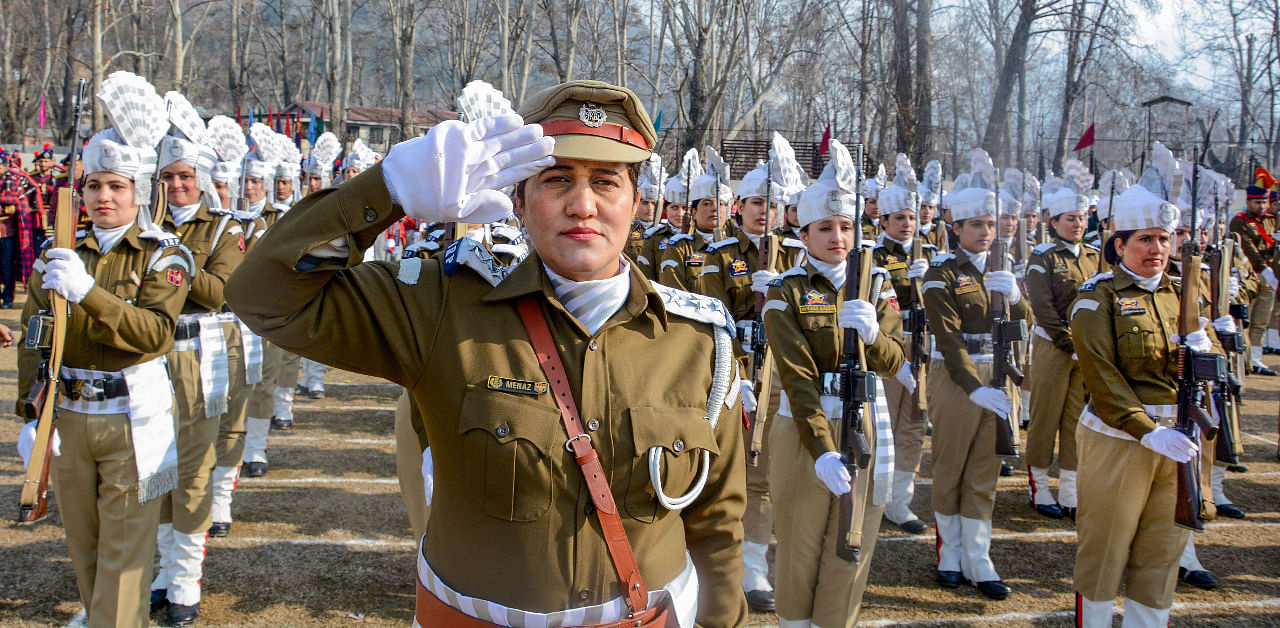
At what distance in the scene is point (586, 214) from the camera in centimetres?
205

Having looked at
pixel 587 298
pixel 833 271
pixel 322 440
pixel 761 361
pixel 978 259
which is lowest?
pixel 322 440

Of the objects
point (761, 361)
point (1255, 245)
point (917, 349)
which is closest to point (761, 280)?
point (761, 361)

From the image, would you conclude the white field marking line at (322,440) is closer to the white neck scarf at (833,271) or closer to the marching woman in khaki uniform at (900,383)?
the marching woman in khaki uniform at (900,383)

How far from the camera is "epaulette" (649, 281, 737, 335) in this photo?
228 centimetres

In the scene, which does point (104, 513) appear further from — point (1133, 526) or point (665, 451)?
point (1133, 526)

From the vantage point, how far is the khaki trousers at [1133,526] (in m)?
4.47

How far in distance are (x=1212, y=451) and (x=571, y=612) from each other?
610 cm

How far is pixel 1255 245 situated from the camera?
14.1 metres

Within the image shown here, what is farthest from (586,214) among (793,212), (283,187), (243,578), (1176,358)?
Answer: (283,187)

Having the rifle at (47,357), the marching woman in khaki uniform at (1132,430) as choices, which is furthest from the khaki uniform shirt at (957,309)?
the rifle at (47,357)

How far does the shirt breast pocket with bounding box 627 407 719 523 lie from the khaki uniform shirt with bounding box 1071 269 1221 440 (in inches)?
127

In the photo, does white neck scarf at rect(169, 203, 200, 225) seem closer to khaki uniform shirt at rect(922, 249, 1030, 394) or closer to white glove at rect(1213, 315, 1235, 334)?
khaki uniform shirt at rect(922, 249, 1030, 394)

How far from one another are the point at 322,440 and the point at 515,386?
7.34 m

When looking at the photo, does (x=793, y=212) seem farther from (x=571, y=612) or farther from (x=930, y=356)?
(x=571, y=612)
